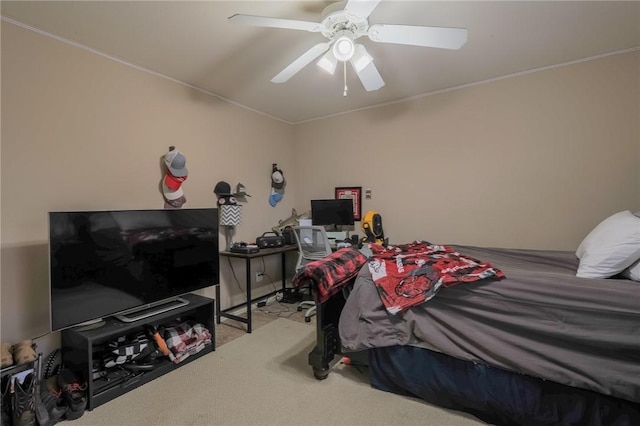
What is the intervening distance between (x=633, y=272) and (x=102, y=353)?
→ 10.5 ft

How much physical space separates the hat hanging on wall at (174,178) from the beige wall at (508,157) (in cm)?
200

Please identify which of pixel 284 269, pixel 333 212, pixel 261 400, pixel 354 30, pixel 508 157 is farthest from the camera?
pixel 284 269

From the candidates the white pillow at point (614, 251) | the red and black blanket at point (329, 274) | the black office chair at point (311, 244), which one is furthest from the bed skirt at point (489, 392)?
the black office chair at point (311, 244)

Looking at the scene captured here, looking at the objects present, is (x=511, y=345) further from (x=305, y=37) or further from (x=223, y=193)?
(x=223, y=193)

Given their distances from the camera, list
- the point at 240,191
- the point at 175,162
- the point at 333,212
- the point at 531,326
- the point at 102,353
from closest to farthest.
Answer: the point at 531,326 < the point at 102,353 < the point at 175,162 < the point at 240,191 < the point at 333,212

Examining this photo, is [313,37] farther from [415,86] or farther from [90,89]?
[90,89]

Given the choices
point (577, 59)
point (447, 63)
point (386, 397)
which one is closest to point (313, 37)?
point (447, 63)

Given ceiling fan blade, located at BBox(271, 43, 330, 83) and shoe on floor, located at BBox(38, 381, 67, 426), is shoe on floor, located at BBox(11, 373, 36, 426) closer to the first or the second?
shoe on floor, located at BBox(38, 381, 67, 426)

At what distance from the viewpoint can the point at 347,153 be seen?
12.8ft

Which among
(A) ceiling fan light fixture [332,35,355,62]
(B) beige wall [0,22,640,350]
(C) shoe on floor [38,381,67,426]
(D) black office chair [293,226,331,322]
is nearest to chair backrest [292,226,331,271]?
(D) black office chair [293,226,331,322]

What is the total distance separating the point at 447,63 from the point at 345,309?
224cm

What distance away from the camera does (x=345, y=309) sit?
1.95 meters

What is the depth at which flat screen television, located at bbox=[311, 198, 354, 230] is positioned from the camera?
12.2 ft

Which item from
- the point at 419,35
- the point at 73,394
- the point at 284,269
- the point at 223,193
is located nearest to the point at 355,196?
the point at 284,269
